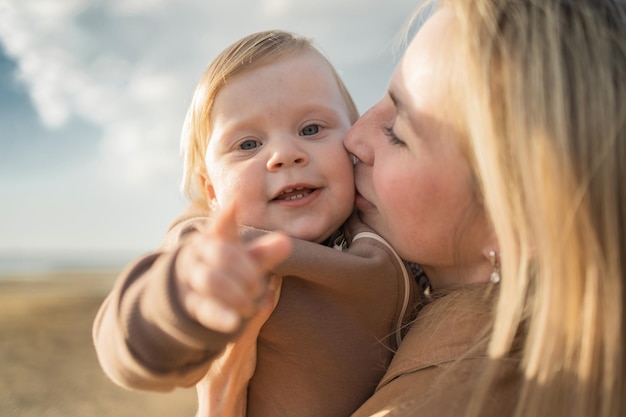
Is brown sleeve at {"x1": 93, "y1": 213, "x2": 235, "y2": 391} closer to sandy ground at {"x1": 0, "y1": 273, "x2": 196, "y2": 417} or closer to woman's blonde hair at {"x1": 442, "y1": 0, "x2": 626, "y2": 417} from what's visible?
woman's blonde hair at {"x1": 442, "y1": 0, "x2": 626, "y2": 417}

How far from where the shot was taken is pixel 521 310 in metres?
1.63

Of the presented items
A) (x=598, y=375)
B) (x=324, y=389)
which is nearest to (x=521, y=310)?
(x=598, y=375)

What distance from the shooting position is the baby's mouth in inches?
85.7

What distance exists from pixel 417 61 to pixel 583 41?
48 centimetres

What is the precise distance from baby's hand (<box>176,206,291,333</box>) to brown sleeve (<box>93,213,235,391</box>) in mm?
35

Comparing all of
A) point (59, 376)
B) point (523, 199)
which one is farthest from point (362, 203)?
point (59, 376)

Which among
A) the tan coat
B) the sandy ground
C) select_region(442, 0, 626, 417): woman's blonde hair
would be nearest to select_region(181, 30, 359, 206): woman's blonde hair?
select_region(442, 0, 626, 417): woman's blonde hair

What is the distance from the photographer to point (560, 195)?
4.99ft

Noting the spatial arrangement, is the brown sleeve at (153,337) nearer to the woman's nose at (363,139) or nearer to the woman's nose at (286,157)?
the woman's nose at (286,157)

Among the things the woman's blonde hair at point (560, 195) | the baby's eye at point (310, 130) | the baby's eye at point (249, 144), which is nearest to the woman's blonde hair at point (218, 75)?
the baby's eye at point (249, 144)

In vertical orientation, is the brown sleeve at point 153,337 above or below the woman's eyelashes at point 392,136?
below

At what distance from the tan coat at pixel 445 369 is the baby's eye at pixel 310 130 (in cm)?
84

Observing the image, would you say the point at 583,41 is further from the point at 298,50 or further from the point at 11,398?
the point at 11,398

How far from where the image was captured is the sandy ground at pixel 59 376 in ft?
24.4
